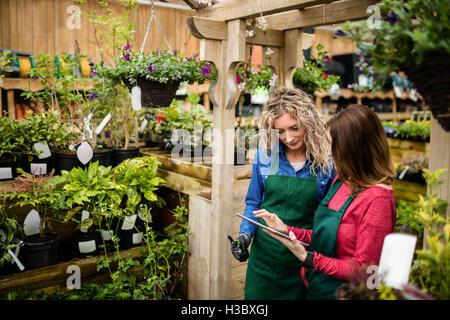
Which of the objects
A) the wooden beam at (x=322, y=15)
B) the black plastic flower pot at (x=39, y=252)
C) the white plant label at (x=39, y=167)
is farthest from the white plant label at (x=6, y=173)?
the wooden beam at (x=322, y=15)

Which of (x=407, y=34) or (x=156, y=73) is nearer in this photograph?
(x=407, y=34)

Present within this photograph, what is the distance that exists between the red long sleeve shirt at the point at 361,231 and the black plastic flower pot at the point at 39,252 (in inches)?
68.0

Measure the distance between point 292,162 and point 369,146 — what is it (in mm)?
578

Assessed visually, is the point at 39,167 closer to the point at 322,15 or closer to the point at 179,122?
the point at 179,122

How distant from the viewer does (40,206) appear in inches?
91.0

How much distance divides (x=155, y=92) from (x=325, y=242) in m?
1.28

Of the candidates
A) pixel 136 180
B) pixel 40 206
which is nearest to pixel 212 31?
pixel 136 180

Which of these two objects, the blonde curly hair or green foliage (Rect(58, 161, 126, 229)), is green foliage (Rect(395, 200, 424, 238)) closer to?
the blonde curly hair

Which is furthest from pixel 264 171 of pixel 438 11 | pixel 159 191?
pixel 159 191

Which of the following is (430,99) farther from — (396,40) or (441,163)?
(441,163)

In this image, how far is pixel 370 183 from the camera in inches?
50.0

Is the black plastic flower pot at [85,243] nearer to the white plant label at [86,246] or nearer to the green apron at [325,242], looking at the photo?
the white plant label at [86,246]

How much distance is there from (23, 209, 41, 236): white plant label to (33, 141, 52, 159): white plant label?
45cm

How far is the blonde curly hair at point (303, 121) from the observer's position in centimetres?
172
